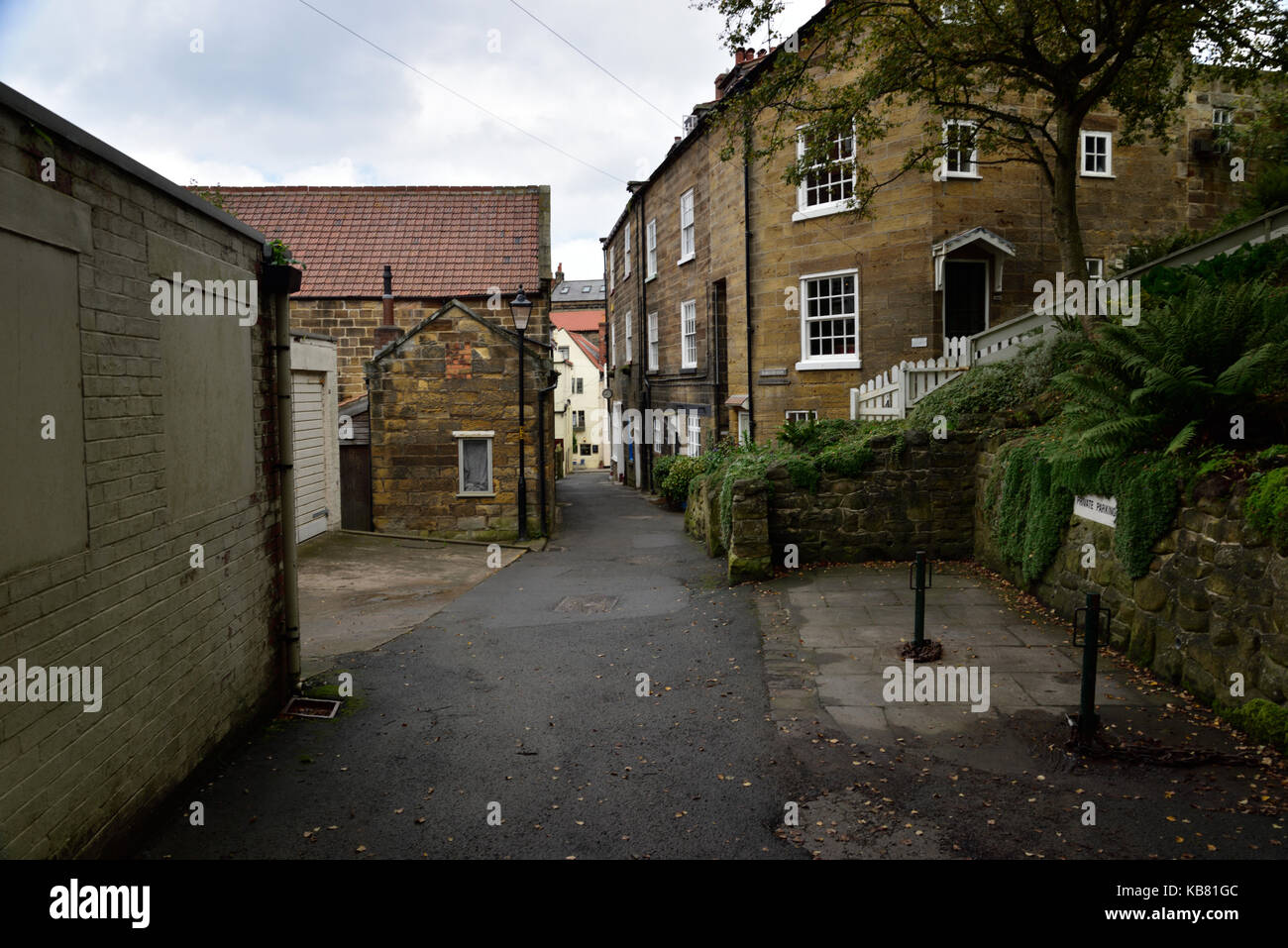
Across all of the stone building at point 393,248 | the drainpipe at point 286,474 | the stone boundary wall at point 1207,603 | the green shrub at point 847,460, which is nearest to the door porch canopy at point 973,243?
the green shrub at point 847,460

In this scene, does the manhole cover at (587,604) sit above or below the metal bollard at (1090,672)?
below

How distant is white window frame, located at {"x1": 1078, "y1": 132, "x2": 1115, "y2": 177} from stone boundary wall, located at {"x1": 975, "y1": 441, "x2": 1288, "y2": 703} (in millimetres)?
13757

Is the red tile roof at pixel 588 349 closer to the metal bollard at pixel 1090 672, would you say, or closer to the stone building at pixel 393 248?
the stone building at pixel 393 248

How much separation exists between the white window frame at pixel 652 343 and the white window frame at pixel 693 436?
13.6 ft

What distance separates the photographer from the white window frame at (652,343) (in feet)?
100

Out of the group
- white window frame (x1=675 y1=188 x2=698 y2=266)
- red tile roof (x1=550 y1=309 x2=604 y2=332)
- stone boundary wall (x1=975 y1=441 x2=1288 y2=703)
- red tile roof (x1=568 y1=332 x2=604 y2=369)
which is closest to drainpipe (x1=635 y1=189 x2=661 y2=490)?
white window frame (x1=675 y1=188 x2=698 y2=266)

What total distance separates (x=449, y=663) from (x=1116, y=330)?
23.1 feet

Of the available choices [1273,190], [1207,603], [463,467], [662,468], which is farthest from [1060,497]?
[662,468]

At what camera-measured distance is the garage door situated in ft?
52.6

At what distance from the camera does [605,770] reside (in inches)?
233

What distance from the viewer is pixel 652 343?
30969 millimetres

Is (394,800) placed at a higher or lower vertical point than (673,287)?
lower
